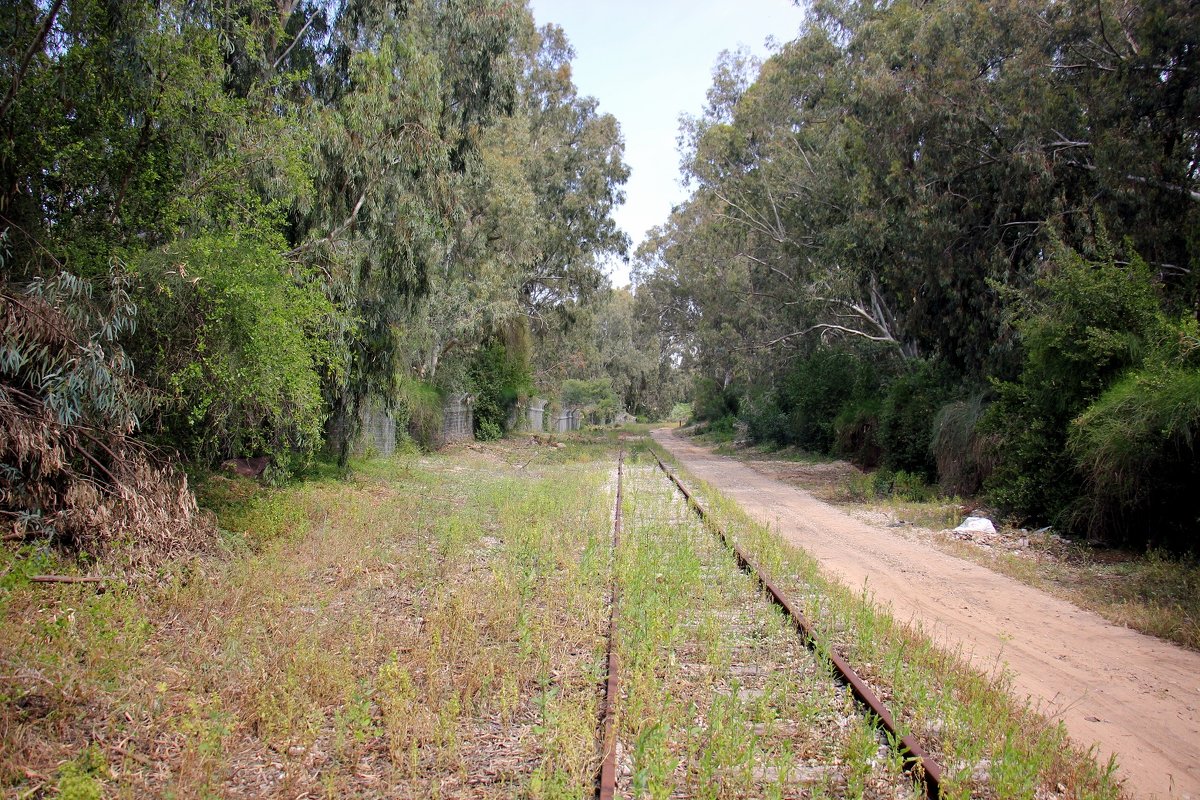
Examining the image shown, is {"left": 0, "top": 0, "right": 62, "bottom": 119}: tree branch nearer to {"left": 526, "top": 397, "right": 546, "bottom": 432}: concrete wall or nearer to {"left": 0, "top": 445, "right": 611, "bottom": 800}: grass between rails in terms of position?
{"left": 0, "top": 445, "right": 611, "bottom": 800}: grass between rails

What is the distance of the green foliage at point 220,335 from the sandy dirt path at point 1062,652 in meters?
Result: 7.08

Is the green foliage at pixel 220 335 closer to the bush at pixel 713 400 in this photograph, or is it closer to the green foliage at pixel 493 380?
the green foliage at pixel 493 380

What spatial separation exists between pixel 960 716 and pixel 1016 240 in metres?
14.4

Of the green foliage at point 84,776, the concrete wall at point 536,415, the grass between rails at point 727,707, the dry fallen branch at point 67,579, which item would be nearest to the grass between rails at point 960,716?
the grass between rails at point 727,707

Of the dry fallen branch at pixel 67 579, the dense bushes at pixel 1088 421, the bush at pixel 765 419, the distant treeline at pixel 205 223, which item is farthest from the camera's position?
the bush at pixel 765 419

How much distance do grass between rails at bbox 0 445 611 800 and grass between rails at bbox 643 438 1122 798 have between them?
2.06 metres

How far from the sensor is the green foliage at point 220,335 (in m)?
8.12

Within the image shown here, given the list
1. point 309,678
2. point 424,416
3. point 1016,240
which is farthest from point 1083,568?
point 424,416

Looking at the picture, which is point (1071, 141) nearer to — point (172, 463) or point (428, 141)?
point (428, 141)

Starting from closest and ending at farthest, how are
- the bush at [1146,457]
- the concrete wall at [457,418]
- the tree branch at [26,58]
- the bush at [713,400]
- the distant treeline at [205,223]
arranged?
the distant treeline at [205,223], the tree branch at [26,58], the bush at [1146,457], the concrete wall at [457,418], the bush at [713,400]

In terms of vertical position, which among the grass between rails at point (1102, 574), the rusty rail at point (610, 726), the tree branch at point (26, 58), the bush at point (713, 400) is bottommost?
the rusty rail at point (610, 726)

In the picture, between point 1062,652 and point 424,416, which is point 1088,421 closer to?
point 1062,652

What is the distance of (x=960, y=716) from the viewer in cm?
497

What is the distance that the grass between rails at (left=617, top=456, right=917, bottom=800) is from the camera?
4254 millimetres
